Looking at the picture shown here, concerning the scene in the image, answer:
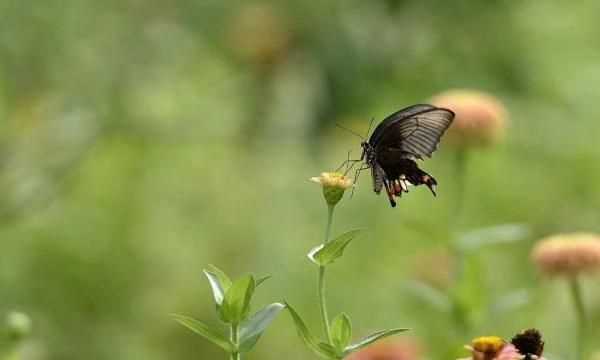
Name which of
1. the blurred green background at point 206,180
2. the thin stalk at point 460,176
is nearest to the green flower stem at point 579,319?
the thin stalk at point 460,176

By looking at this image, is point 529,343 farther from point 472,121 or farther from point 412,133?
point 472,121

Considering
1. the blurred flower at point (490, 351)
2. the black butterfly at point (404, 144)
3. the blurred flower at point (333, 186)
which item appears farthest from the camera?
the black butterfly at point (404, 144)

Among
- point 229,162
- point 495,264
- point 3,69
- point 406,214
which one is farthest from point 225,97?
point 495,264

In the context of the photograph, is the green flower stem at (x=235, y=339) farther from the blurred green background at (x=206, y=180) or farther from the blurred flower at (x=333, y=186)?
the blurred green background at (x=206, y=180)

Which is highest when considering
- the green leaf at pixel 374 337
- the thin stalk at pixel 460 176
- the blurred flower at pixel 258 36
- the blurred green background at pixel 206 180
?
the blurred flower at pixel 258 36

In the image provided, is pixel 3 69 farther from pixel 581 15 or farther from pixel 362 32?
pixel 581 15

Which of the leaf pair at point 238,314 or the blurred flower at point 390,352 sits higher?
the blurred flower at point 390,352
